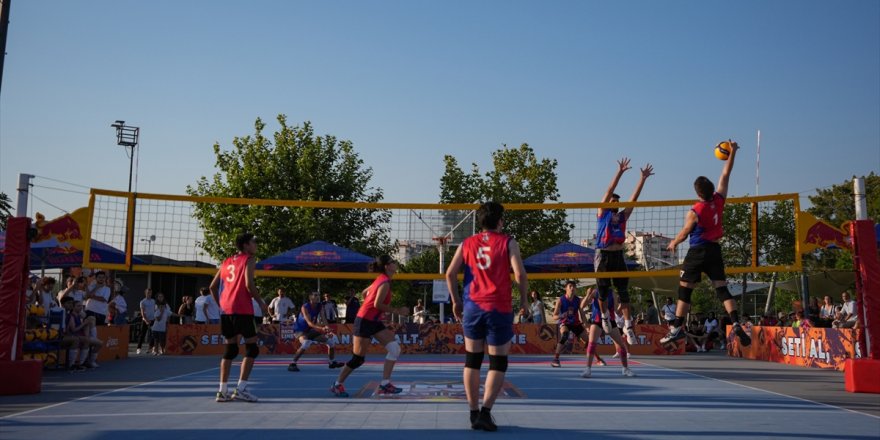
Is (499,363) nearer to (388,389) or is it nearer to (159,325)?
(388,389)

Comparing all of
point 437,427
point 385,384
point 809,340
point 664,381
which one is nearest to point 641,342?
point 809,340

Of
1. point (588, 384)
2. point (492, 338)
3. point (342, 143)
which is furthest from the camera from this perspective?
point (342, 143)

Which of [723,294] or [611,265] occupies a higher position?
[611,265]

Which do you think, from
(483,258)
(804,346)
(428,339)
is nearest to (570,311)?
(804,346)

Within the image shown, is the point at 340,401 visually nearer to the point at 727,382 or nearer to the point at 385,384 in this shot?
the point at 385,384

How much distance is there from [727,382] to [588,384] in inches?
80.7

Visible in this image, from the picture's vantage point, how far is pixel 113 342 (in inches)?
655

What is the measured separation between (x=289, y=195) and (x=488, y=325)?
96.5ft

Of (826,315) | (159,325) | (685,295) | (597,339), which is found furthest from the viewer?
(159,325)

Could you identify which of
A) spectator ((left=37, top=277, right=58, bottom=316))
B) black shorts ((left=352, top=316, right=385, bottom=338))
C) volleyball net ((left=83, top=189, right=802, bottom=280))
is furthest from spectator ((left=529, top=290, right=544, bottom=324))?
black shorts ((left=352, top=316, right=385, bottom=338))

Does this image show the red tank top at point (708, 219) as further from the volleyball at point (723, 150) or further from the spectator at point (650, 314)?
the spectator at point (650, 314)

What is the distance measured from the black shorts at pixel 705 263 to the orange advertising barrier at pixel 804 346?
6.94 meters

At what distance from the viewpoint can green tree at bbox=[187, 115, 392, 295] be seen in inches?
1268

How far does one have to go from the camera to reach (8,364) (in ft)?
29.9
